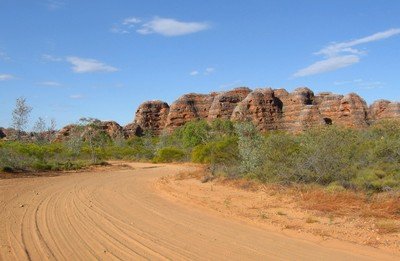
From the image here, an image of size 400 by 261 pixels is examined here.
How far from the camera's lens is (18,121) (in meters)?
75.4

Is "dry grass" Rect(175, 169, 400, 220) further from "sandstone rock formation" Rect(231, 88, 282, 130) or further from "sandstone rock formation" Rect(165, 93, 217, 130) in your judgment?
"sandstone rock formation" Rect(165, 93, 217, 130)

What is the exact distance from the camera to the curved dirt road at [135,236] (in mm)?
7273

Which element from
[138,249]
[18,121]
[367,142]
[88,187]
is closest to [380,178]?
[367,142]

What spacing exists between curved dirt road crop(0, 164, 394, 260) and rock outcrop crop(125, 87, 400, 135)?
7274cm

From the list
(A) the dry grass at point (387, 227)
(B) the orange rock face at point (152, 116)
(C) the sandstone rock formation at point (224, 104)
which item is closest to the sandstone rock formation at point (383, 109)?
(C) the sandstone rock formation at point (224, 104)

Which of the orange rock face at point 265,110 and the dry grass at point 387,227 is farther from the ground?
the orange rock face at point 265,110

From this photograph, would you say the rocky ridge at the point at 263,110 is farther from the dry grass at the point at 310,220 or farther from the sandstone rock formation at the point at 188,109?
the dry grass at the point at 310,220

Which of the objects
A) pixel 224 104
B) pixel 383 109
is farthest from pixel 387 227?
pixel 224 104

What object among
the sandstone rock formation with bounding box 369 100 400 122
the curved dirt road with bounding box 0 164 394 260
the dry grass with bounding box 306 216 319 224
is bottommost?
the dry grass with bounding box 306 216 319 224

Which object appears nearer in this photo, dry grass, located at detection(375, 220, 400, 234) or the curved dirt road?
the curved dirt road

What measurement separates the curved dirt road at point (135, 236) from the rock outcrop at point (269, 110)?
72.7 metres

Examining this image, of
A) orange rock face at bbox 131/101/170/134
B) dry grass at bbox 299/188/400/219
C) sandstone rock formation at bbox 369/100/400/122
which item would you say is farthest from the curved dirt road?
orange rock face at bbox 131/101/170/134

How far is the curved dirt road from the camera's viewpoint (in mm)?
7273

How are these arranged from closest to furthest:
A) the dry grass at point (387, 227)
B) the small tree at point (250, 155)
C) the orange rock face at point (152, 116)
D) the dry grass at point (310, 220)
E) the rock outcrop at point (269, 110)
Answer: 1. the dry grass at point (387, 227)
2. the dry grass at point (310, 220)
3. the small tree at point (250, 155)
4. the rock outcrop at point (269, 110)
5. the orange rock face at point (152, 116)
